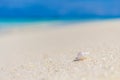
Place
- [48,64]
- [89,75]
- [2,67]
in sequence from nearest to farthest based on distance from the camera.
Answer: [89,75], [48,64], [2,67]

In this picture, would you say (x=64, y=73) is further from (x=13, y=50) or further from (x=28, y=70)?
(x=13, y=50)

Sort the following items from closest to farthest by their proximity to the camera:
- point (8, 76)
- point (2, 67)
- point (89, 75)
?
1. point (89, 75)
2. point (8, 76)
3. point (2, 67)

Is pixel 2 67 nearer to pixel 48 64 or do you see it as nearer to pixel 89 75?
pixel 48 64

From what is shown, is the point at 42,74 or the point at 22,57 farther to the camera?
the point at 22,57

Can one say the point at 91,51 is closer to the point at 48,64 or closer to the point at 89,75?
the point at 48,64

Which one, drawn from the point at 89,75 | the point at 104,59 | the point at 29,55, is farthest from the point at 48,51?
the point at 89,75

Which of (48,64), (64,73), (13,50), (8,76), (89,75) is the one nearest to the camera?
(89,75)

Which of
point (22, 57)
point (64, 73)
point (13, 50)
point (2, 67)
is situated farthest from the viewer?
point (13, 50)

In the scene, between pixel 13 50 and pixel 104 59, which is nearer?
pixel 104 59

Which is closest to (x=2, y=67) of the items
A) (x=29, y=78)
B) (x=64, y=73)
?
(x=29, y=78)
